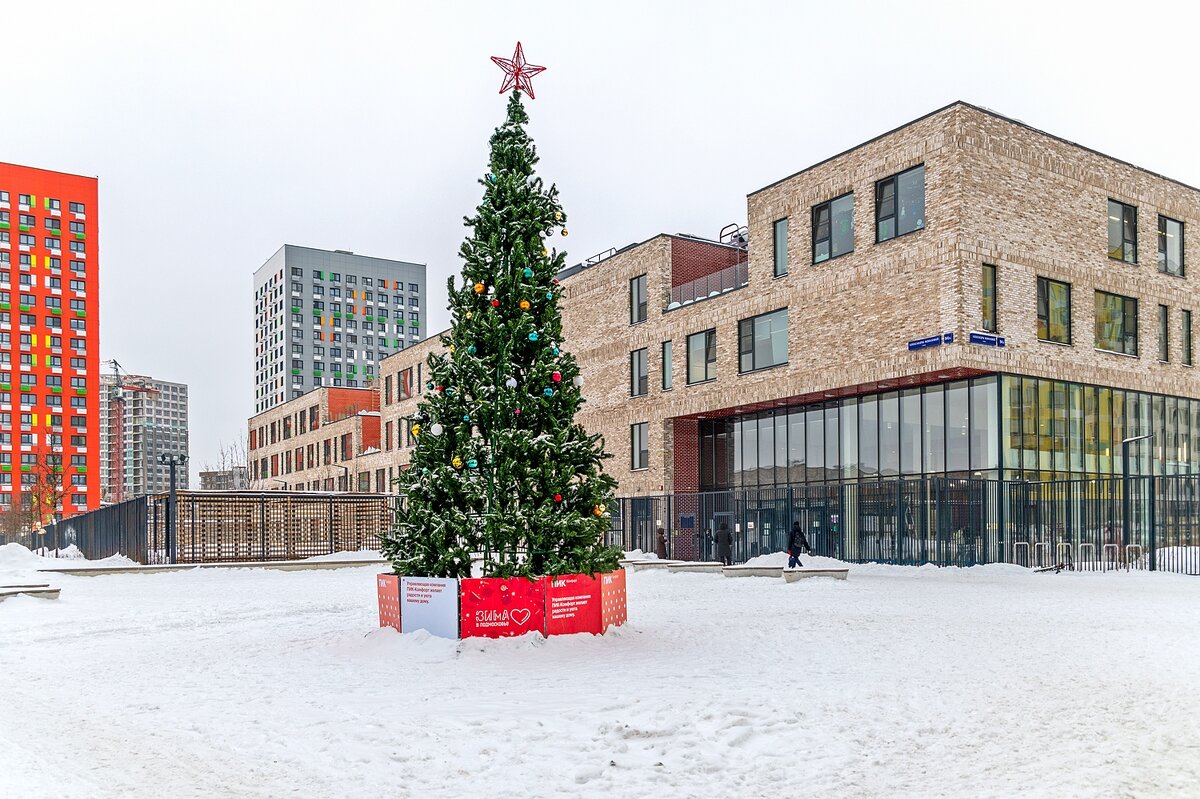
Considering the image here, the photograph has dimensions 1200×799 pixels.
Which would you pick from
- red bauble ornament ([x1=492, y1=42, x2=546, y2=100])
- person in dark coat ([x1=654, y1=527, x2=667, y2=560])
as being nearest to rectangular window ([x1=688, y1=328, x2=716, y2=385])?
person in dark coat ([x1=654, y1=527, x2=667, y2=560])

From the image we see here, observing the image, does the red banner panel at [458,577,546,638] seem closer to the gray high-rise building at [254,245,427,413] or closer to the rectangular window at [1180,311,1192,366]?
the rectangular window at [1180,311,1192,366]

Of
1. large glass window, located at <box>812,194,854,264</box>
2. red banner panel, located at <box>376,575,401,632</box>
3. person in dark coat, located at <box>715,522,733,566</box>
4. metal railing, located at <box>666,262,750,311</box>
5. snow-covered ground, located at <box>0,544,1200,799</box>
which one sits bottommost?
person in dark coat, located at <box>715,522,733,566</box>

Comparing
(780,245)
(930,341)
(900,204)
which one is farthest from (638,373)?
(930,341)

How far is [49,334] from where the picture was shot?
120000 mm

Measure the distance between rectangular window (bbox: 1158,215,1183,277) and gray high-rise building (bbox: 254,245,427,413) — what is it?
13166 centimetres

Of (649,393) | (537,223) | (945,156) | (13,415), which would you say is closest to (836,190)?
(945,156)

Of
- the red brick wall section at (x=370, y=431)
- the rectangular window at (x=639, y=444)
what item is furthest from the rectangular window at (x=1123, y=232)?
the red brick wall section at (x=370, y=431)

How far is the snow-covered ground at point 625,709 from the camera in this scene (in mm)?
6871

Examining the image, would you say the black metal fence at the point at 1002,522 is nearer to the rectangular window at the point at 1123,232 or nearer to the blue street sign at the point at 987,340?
the blue street sign at the point at 987,340

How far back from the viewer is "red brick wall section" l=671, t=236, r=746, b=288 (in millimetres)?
43094

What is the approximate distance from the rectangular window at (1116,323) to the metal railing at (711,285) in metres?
11.9

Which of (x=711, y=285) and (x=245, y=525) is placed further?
(x=711, y=285)

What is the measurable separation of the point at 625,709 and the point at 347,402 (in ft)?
261

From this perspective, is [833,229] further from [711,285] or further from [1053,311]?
[711,285]
